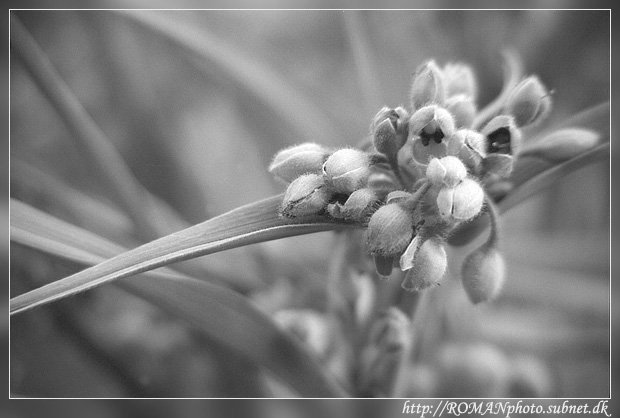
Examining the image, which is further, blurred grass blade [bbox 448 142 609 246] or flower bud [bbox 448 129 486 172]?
blurred grass blade [bbox 448 142 609 246]

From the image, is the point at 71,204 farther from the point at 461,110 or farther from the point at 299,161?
the point at 461,110

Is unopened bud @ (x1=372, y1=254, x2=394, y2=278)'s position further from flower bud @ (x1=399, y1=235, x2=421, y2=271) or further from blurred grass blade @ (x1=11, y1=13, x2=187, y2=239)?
blurred grass blade @ (x1=11, y1=13, x2=187, y2=239)

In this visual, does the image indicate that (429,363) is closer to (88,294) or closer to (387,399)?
(387,399)

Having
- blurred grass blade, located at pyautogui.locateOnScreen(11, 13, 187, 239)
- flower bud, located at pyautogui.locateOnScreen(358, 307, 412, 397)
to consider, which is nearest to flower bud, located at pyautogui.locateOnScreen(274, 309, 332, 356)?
flower bud, located at pyautogui.locateOnScreen(358, 307, 412, 397)

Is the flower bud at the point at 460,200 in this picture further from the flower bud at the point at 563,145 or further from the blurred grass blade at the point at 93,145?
the blurred grass blade at the point at 93,145

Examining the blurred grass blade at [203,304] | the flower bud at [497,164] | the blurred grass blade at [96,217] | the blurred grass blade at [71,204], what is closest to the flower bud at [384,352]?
the blurred grass blade at [203,304]

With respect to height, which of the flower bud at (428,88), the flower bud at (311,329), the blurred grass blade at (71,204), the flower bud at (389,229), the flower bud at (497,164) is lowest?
the flower bud at (311,329)
